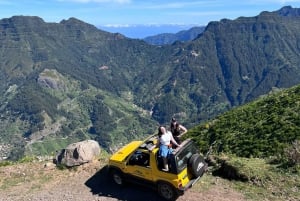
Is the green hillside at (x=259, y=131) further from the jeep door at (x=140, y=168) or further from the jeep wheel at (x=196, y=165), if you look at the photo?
the jeep door at (x=140, y=168)

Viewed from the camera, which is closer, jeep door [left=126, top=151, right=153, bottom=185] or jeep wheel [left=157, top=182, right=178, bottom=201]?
jeep wheel [left=157, top=182, right=178, bottom=201]

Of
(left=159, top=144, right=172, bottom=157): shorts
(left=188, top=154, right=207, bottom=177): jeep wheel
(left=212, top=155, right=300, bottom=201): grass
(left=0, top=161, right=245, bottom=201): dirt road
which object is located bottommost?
(left=0, top=161, right=245, bottom=201): dirt road

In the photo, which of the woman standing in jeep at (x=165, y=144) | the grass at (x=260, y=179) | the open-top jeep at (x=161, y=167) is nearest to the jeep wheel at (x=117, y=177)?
the open-top jeep at (x=161, y=167)

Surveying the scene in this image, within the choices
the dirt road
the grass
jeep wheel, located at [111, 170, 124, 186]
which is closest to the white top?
the dirt road

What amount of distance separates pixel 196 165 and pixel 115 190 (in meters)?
5.18

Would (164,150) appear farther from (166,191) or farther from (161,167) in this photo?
(166,191)

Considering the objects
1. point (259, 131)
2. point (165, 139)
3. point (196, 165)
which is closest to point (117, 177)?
point (165, 139)

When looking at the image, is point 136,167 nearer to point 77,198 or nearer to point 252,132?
point 77,198

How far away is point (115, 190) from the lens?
21.8 metres

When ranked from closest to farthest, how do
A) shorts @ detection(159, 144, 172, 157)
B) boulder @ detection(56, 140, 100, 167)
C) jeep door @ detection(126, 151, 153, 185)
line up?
1. shorts @ detection(159, 144, 172, 157)
2. jeep door @ detection(126, 151, 153, 185)
3. boulder @ detection(56, 140, 100, 167)

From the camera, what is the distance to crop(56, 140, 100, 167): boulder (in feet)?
83.6

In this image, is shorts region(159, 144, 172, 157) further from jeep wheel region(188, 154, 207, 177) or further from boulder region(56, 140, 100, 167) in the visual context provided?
boulder region(56, 140, 100, 167)

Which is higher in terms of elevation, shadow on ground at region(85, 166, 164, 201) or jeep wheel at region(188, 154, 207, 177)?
jeep wheel at region(188, 154, 207, 177)

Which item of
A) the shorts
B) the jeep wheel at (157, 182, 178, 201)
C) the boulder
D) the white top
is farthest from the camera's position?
the boulder
